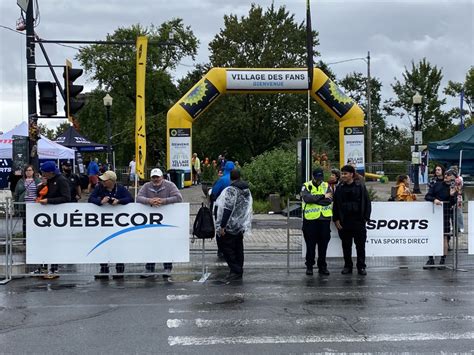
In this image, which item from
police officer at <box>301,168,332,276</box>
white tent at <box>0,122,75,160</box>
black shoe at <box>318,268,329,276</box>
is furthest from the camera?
white tent at <box>0,122,75,160</box>

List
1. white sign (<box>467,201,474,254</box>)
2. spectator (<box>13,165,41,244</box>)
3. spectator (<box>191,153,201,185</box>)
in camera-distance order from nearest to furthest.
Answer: white sign (<box>467,201,474,254</box>) < spectator (<box>13,165,41,244</box>) < spectator (<box>191,153,201,185</box>)

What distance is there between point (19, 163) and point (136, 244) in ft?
18.7

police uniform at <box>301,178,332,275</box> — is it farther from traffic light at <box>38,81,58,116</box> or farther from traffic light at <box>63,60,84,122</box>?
traffic light at <box>38,81,58,116</box>

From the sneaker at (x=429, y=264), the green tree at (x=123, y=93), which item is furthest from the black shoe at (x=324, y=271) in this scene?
the green tree at (x=123, y=93)

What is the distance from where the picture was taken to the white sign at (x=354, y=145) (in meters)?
27.0

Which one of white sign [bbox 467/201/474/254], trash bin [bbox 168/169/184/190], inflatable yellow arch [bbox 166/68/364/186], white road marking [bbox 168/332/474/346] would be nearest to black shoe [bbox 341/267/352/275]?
white sign [bbox 467/201/474/254]

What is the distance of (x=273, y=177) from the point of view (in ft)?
75.2

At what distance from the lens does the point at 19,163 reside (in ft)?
47.5

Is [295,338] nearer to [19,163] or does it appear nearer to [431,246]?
[431,246]

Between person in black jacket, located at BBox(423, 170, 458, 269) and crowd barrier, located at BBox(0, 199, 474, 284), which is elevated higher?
person in black jacket, located at BBox(423, 170, 458, 269)

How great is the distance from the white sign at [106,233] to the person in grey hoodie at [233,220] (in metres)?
0.59

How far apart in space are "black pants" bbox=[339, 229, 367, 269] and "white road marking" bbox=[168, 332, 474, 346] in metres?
3.89

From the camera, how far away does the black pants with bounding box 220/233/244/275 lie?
10.1 metres

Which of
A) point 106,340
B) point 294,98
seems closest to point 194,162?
point 294,98
